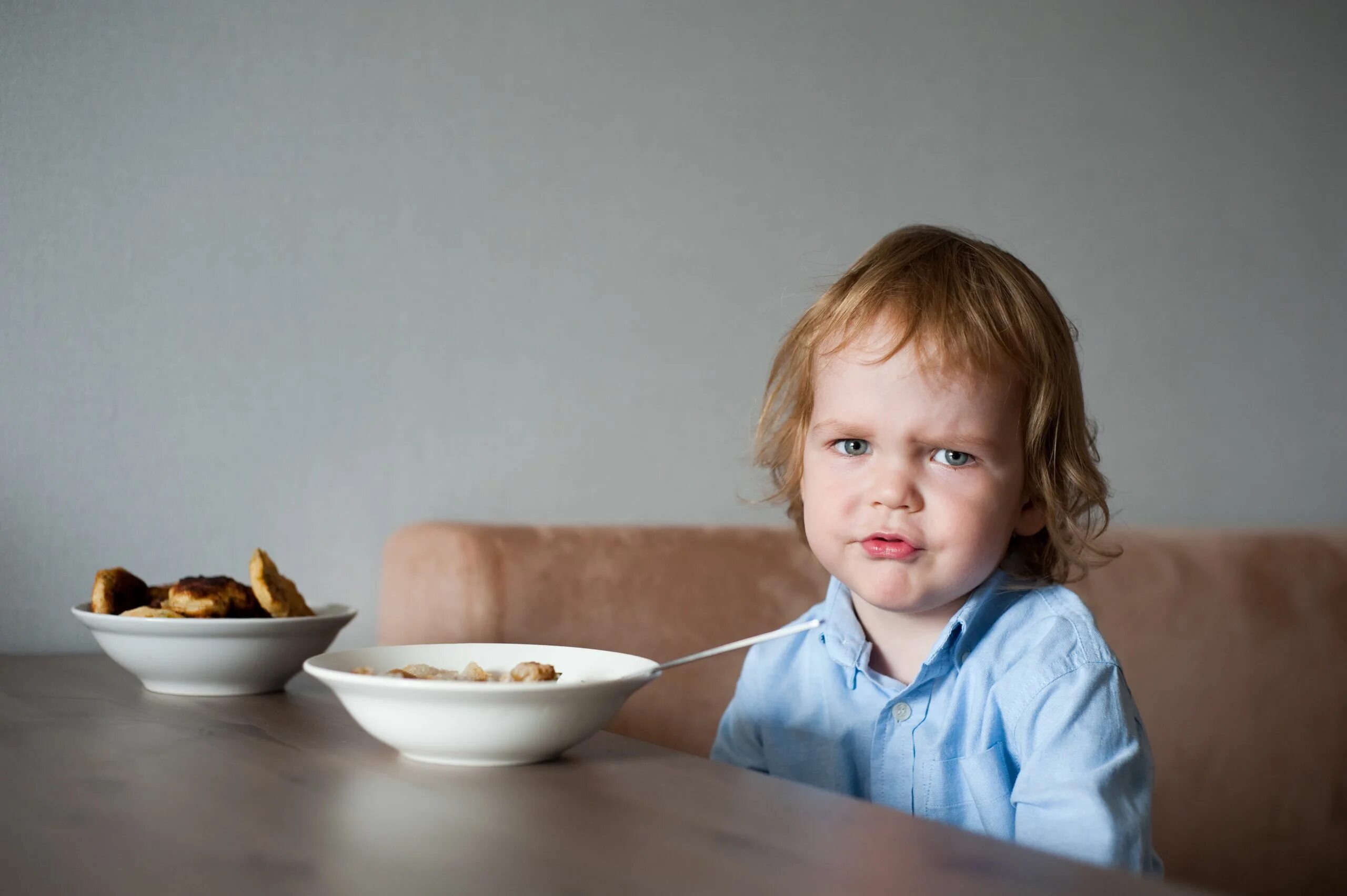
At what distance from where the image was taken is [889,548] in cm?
91

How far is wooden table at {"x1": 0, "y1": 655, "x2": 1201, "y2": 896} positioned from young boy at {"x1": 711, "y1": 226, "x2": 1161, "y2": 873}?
312mm

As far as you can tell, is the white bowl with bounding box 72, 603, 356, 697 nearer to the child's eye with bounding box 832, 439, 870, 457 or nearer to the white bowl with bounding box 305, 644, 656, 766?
the white bowl with bounding box 305, 644, 656, 766

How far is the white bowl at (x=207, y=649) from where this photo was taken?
2.80ft

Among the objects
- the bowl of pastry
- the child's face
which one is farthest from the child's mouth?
the bowl of pastry

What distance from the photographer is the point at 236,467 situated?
1.27 metres

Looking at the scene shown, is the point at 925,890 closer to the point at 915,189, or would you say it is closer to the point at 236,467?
the point at 236,467

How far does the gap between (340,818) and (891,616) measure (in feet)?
1.99

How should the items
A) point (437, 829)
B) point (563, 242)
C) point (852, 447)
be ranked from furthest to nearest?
point (563, 242) < point (852, 447) < point (437, 829)

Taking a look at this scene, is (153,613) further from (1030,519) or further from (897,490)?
(1030,519)

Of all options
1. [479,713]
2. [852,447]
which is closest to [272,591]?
[479,713]

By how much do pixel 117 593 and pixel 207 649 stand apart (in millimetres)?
119

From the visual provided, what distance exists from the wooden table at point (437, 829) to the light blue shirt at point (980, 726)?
0.22 meters

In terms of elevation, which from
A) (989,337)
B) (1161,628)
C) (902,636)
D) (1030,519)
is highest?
(989,337)

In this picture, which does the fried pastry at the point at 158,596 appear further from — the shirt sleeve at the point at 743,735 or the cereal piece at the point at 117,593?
the shirt sleeve at the point at 743,735
